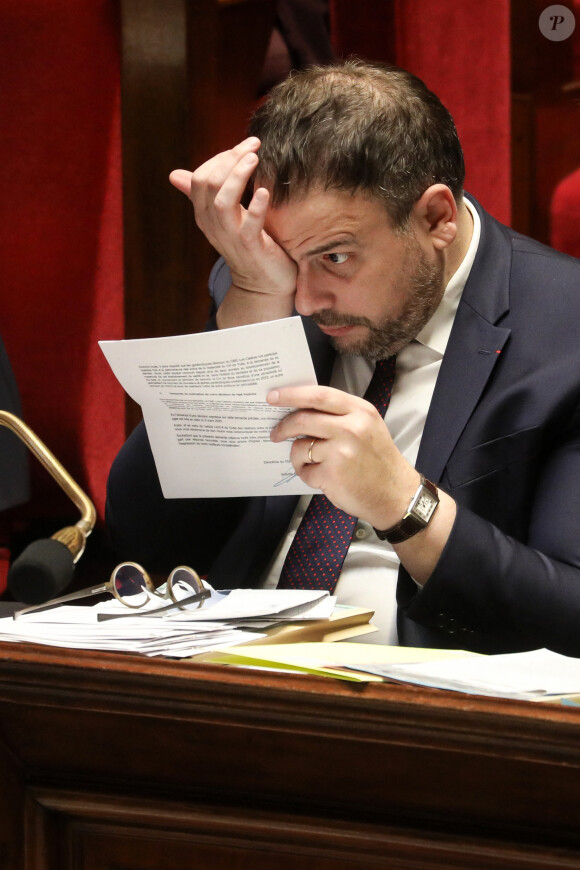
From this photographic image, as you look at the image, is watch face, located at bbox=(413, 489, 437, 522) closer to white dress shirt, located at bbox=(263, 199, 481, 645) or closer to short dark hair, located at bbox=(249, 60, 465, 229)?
white dress shirt, located at bbox=(263, 199, 481, 645)

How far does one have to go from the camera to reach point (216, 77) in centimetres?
202

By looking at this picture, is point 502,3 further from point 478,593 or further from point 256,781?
point 256,781

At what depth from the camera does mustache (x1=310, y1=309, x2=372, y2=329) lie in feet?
4.23

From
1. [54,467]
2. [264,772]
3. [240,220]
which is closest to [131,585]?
[54,467]

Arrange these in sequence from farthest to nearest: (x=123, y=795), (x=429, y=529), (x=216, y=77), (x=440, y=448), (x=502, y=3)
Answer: (x=216, y=77) < (x=502, y=3) < (x=440, y=448) < (x=429, y=529) < (x=123, y=795)

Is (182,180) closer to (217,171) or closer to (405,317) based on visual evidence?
(217,171)

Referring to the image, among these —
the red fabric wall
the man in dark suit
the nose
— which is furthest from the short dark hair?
the red fabric wall

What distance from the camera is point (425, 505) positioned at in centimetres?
107

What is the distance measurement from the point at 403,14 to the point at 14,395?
1104 millimetres

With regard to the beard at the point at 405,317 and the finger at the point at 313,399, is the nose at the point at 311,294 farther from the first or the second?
the finger at the point at 313,399

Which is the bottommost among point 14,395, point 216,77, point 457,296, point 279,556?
point 279,556

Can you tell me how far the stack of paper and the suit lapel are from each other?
34cm

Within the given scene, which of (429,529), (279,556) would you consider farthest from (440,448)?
(279,556)
